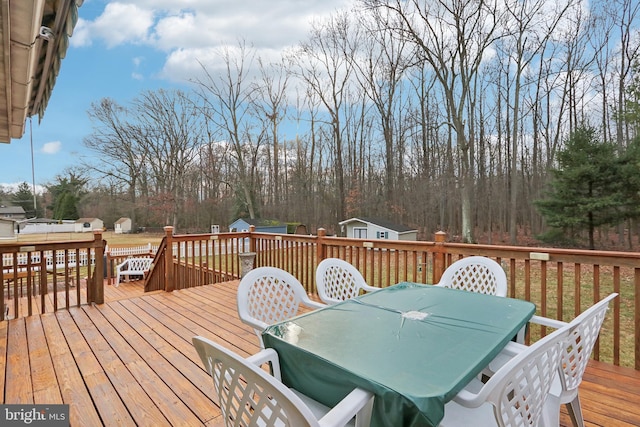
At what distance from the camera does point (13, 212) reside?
9844 mm

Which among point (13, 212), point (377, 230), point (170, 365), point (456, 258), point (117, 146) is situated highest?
point (117, 146)

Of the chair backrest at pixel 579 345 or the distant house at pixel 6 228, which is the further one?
the distant house at pixel 6 228

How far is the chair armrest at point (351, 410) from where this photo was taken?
3.10 ft

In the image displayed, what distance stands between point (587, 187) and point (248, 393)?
14.2 m

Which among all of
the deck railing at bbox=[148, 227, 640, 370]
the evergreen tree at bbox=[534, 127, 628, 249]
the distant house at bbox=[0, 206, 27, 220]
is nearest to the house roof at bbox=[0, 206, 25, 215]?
the distant house at bbox=[0, 206, 27, 220]

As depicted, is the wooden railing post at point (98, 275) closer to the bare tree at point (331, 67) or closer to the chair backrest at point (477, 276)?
the chair backrest at point (477, 276)

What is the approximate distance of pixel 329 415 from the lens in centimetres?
96

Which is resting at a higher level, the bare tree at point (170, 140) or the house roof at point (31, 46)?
the bare tree at point (170, 140)

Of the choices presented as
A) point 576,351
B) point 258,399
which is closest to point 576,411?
point 576,351

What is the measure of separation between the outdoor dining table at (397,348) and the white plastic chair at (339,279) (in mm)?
640

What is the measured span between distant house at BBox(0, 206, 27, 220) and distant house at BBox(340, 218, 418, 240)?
1233 cm

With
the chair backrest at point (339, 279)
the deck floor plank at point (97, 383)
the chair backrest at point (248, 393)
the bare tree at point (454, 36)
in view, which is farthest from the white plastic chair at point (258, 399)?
the bare tree at point (454, 36)

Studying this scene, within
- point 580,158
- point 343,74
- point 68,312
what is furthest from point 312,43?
point 68,312

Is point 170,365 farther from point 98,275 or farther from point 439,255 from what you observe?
point 439,255
